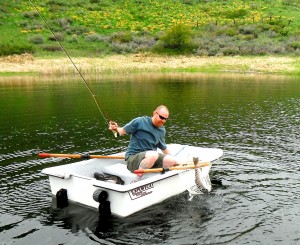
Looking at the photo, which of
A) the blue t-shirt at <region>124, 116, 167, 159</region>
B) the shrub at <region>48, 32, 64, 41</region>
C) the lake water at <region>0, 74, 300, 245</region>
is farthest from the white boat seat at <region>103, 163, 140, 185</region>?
the shrub at <region>48, 32, 64, 41</region>

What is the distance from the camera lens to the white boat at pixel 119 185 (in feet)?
26.2

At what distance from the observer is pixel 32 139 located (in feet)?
51.3

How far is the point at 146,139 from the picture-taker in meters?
9.19

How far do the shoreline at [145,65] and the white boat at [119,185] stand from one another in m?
35.1

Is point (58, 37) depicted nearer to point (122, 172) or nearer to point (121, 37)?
point (121, 37)

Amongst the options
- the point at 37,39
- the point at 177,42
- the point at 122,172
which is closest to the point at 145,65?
the point at 177,42

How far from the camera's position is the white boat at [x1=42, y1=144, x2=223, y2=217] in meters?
7.99

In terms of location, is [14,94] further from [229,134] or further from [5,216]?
[5,216]

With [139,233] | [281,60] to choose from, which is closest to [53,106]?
[139,233]

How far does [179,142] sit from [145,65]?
3427 centimetres

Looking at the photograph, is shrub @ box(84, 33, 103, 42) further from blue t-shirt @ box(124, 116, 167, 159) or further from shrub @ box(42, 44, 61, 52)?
blue t-shirt @ box(124, 116, 167, 159)

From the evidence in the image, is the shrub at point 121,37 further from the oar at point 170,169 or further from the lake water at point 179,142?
the oar at point 170,169

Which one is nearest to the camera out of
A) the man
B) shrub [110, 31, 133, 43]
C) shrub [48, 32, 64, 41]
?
the man

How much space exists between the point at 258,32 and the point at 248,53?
1157 centimetres
